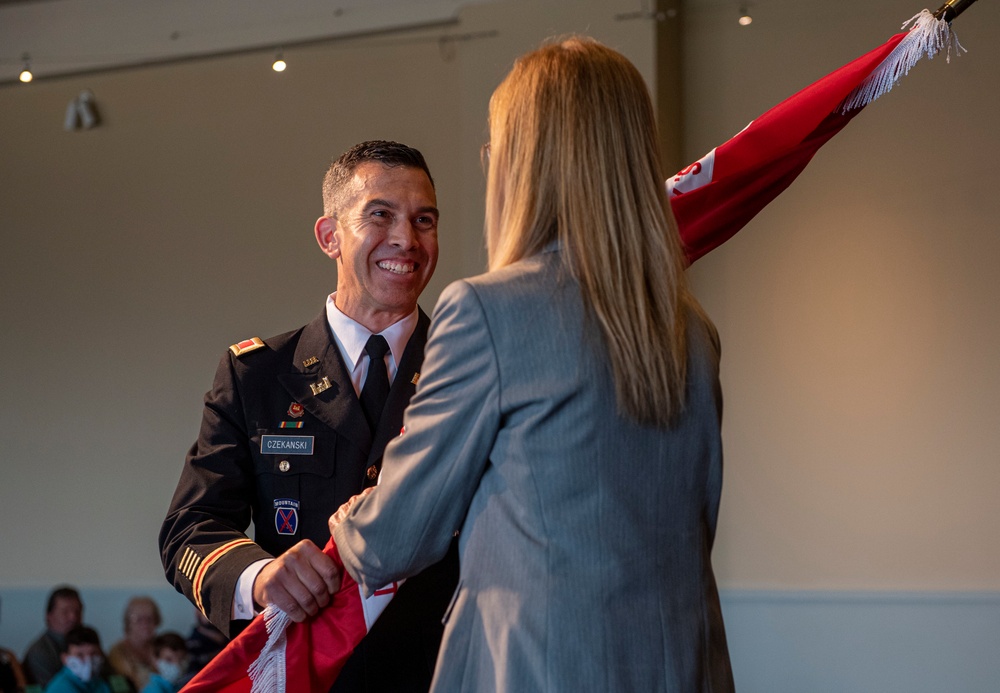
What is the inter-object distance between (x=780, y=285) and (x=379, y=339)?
11.5ft

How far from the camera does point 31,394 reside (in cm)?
616

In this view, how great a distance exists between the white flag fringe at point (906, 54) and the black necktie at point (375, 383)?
1044mm

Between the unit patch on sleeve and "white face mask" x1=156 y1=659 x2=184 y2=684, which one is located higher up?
the unit patch on sleeve

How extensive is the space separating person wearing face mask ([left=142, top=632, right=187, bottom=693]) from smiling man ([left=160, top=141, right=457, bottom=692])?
13.0 ft

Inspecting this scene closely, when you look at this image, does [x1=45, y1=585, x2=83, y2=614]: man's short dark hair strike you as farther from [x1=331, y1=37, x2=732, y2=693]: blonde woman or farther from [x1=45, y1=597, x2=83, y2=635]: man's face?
[x1=331, y1=37, x2=732, y2=693]: blonde woman

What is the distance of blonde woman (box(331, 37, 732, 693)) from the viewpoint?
4.04 ft

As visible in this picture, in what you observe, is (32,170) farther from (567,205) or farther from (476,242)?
(567,205)

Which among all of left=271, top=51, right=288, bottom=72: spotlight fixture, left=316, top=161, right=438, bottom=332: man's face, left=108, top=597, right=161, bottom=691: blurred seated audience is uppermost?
left=271, top=51, right=288, bottom=72: spotlight fixture

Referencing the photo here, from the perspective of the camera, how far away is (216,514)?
6.20 ft

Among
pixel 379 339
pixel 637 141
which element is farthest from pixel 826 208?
pixel 637 141

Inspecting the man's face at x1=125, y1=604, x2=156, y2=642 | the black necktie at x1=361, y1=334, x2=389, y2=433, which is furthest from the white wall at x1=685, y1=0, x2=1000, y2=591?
the black necktie at x1=361, y1=334, x2=389, y2=433

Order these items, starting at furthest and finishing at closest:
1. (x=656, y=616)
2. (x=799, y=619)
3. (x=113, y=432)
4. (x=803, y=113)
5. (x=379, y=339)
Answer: (x=113, y=432), (x=799, y=619), (x=803, y=113), (x=379, y=339), (x=656, y=616)

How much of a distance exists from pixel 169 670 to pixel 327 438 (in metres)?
4.17

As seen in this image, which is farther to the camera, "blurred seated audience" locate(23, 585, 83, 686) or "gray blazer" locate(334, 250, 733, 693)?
"blurred seated audience" locate(23, 585, 83, 686)
